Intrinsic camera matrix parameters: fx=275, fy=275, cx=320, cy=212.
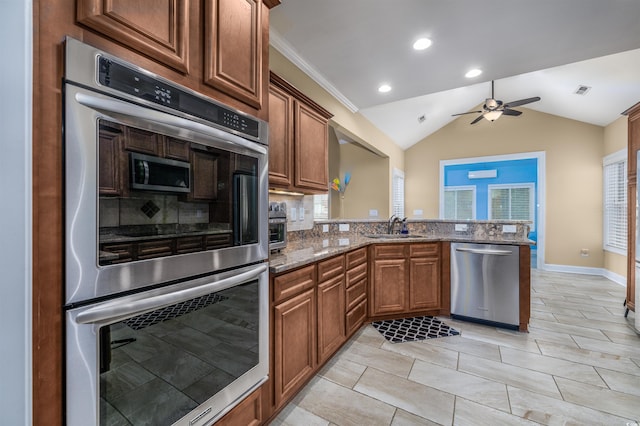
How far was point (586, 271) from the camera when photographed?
5367mm

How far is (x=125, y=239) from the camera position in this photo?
859 mm

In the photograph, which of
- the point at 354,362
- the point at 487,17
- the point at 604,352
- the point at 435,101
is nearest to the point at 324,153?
the point at 487,17

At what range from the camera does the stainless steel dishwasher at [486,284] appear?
279 centimetres

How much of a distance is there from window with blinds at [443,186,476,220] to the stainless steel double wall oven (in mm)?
6943

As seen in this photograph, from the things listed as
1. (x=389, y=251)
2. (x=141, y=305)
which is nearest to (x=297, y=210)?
(x=389, y=251)

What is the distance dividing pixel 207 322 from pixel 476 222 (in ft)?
11.0

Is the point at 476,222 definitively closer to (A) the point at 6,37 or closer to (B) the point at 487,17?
(B) the point at 487,17

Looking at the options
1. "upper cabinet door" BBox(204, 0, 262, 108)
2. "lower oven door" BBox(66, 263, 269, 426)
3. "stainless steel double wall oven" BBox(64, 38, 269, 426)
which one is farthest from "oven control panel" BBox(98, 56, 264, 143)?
"lower oven door" BBox(66, 263, 269, 426)

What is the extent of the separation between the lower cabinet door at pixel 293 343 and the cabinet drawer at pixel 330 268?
17 cm

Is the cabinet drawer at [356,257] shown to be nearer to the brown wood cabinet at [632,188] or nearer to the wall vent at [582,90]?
the brown wood cabinet at [632,188]

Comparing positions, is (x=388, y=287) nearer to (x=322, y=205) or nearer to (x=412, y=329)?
(x=412, y=329)

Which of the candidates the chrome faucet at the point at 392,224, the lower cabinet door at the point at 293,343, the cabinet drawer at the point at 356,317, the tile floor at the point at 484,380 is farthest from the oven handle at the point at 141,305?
the chrome faucet at the point at 392,224

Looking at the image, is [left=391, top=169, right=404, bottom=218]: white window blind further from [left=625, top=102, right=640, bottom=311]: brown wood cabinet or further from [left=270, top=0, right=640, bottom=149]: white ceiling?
[left=625, top=102, right=640, bottom=311]: brown wood cabinet

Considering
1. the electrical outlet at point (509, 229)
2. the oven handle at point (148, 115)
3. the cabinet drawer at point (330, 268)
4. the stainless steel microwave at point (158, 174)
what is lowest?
the cabinet drawer at point (330, 268)
